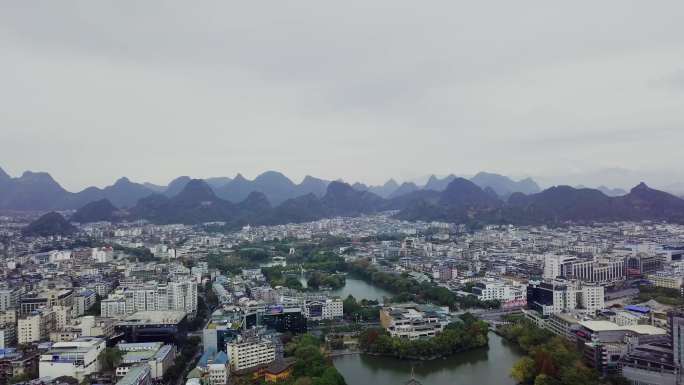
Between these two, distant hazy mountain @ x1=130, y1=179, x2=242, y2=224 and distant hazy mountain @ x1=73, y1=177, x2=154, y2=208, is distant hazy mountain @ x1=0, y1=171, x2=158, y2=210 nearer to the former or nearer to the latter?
distant hazy mountain @ x1=73, y1=177, x2=154, y2=208

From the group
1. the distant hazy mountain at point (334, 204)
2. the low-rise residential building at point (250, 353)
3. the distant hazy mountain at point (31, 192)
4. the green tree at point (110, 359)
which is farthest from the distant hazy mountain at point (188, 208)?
the low-rise residential building at point (250, 353)

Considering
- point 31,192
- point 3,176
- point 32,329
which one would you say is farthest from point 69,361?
point 3,176

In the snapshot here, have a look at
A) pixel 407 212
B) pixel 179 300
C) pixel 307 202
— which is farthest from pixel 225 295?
pixel 307 202

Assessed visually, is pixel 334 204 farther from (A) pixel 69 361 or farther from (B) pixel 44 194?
(A) pixel 69 361

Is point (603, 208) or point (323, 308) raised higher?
point (603, 208)

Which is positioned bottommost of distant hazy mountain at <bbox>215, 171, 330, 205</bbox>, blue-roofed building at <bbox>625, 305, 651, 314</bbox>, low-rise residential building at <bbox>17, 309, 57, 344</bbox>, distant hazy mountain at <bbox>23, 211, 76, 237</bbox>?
low-rise residential building at <bbox>17, 309, 57, 344</bbox>

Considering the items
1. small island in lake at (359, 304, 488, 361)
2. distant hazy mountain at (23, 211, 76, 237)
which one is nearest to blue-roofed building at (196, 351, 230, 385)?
small island in lake at (359, 304, 488, 361)
